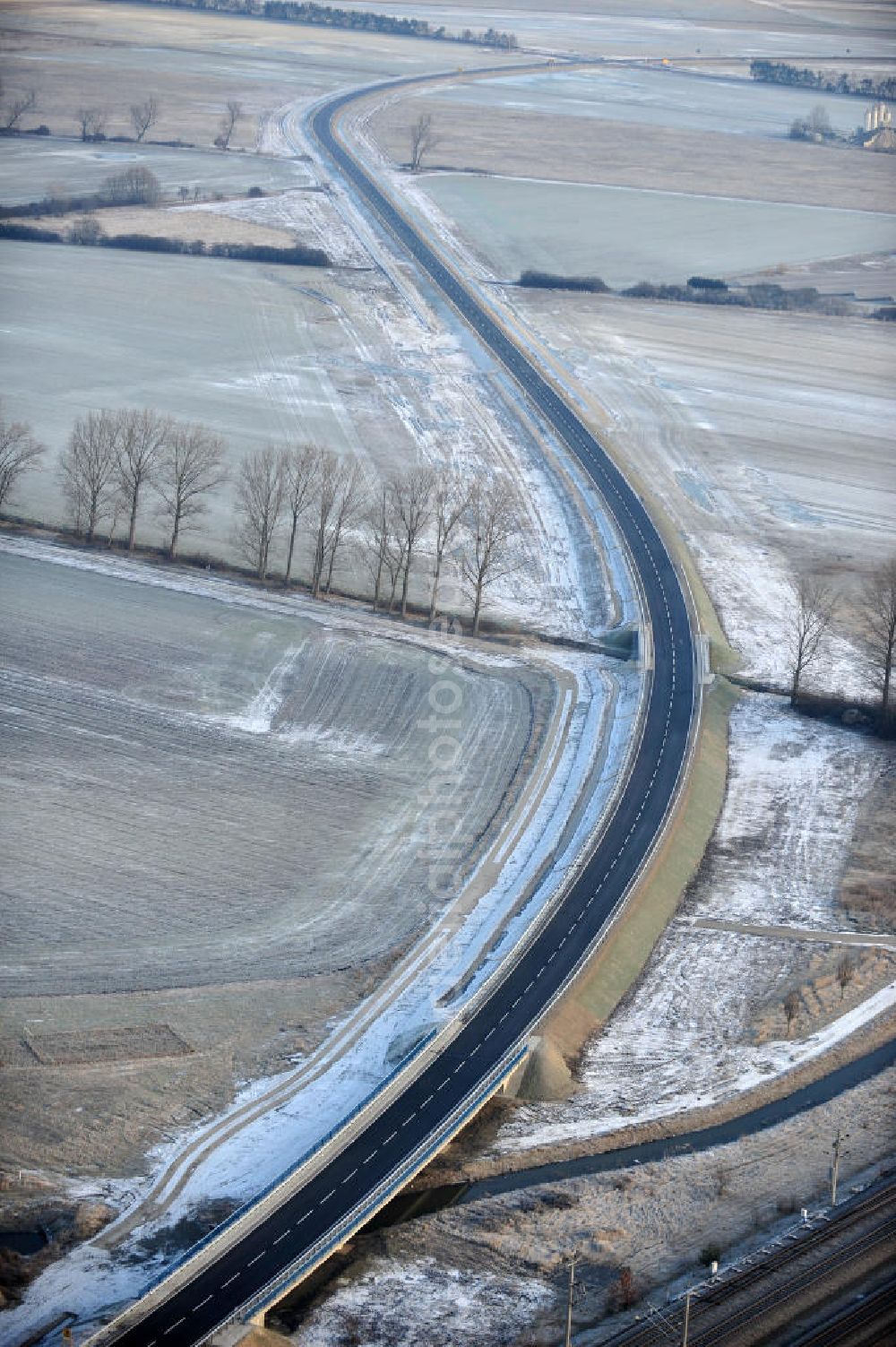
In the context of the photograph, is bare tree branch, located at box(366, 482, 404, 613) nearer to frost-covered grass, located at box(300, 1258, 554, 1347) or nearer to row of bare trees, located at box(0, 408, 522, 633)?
row of bare trees, located at box(0, 408, 522, 633)

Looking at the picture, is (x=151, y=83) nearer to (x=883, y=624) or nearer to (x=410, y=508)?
(x=410, y=508)

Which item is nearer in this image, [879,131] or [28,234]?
[28,234]

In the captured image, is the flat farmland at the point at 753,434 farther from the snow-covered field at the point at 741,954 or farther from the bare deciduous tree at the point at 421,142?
the bare deciduous tree at the point at 421,142

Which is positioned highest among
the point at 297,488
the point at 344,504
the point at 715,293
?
the point at 715,293

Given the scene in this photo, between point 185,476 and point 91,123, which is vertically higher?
point 91,123

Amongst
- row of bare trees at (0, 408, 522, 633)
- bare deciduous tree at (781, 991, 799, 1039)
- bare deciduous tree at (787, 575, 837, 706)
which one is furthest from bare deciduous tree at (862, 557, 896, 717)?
bare deciduous tree at (781, 991, 799, 1039)

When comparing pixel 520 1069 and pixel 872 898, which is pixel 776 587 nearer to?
pixel 872 898

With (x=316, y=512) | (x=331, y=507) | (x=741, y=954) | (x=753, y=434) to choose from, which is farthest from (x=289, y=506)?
(x=741, y=954)
